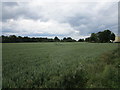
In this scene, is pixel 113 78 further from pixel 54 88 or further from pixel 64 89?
pixel 54 88

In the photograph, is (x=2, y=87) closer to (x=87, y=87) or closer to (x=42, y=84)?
(x=42, y=84)

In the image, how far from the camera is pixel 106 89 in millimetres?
3098

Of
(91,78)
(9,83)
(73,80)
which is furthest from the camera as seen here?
(91,78)

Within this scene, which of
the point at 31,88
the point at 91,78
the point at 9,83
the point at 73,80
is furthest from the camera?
the point at 91,78

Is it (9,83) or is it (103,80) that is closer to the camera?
(9,83)

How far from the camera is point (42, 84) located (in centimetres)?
329

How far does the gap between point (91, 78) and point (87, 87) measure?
771mm

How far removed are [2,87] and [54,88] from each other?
81.8 inches

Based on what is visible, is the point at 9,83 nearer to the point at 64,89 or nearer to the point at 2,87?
the point at 2,87

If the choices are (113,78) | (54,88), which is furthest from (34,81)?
(113,78)

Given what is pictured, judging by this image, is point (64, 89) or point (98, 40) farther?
point (98, 40)

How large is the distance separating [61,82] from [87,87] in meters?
1.10

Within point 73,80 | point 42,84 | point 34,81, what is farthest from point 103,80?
point 34,81

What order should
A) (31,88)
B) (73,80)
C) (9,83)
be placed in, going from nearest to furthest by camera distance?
(31,88), (9,83), (73,80)
